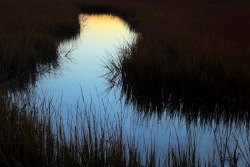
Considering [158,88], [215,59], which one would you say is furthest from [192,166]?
[215,59]

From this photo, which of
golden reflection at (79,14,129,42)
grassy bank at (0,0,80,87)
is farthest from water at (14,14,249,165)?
golden reflection at (79,14,129,42)

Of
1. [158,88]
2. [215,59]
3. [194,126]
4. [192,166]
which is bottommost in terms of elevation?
[192,166]

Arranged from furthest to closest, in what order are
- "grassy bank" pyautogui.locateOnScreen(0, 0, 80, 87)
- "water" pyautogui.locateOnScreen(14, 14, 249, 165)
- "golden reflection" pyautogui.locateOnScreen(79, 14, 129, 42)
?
"golden reflection" pyautogui.locateOnScreen(79, 14, 129, 42) → "grassy bank" pyautogui.locateOnScreen(0, 0, 80, 87) → "water" pyautogui.locateOnScreen(14, 14, 249, 165)

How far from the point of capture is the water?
3.48 m

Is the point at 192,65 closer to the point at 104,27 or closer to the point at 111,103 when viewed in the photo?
the point at 111,103

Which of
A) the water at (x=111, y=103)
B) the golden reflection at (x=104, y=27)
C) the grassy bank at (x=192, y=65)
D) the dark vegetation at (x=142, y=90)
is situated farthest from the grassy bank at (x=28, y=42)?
the grassy bank at (x=192, y=65)

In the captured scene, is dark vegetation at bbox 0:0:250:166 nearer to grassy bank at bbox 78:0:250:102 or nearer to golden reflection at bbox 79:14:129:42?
Answer: grassy bank at bbox 78:0:250:102

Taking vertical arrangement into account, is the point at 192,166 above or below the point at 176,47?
below

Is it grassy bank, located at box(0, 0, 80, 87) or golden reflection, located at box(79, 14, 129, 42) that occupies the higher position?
golden reflection, located at box(79, 14, 129, 42)

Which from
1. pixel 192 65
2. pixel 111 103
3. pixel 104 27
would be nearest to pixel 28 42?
pixel 111 103

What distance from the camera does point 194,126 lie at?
12.4ft

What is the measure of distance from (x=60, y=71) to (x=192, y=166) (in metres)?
4.20

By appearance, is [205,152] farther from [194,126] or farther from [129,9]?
[129,9]

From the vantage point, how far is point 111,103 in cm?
458
